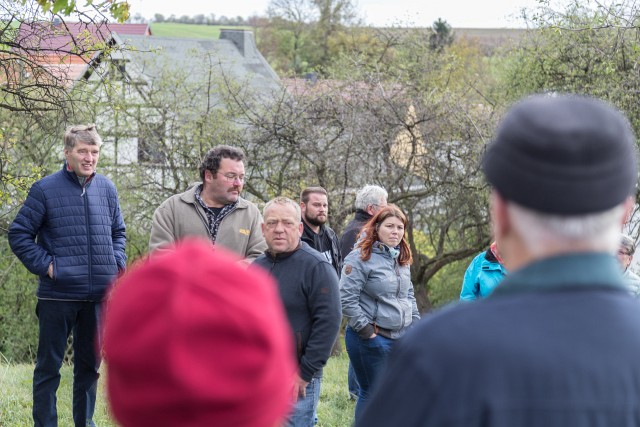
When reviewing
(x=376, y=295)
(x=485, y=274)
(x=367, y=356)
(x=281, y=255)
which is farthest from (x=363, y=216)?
(x=281, y=255)

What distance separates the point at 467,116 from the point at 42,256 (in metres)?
9.46

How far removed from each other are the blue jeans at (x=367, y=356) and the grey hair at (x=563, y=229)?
4455 millimetres

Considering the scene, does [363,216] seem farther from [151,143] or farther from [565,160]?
[151,143]

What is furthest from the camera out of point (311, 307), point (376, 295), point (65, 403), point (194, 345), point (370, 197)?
point (370, 197)

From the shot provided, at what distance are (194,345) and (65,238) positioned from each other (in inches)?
186

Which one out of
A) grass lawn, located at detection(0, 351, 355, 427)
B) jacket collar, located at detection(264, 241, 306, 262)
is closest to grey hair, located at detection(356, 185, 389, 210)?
grass lawn, located at detection(0, 351, 355, 427)

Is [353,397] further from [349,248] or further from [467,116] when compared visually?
[467,116]

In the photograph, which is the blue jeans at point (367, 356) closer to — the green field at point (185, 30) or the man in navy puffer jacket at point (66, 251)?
the man in navy puffer jacket at point (66, 251)

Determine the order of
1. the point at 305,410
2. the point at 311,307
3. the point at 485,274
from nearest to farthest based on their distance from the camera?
the point at 311,307, the point at 305,410, the point at 485,274

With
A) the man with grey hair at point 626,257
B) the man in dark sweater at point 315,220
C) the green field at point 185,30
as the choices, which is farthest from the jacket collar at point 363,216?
the green field at point 185,30

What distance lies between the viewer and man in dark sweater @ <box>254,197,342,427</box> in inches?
183

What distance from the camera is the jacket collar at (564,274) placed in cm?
158

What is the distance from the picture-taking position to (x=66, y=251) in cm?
587

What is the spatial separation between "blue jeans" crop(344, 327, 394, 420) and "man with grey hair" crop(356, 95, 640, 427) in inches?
175
